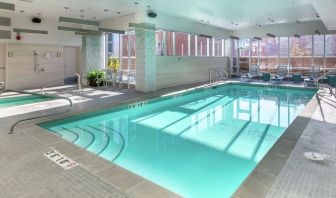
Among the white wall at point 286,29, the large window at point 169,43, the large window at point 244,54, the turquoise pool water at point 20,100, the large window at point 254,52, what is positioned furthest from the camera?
the large window at point 244,54

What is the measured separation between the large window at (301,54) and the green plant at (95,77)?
10205 mm

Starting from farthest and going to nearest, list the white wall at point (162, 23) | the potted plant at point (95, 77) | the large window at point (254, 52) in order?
→ the large window at point (254, 52) < the potted plant at point (95, 77) < the white wall at point (162, 23)

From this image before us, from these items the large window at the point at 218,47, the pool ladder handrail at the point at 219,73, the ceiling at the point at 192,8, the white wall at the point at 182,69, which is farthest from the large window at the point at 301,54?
the white wall at the point at 182,69

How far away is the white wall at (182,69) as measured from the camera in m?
10.1

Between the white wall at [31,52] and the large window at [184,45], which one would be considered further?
the large window at [184,45]

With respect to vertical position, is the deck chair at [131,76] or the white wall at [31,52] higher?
the white wall at [31,52]

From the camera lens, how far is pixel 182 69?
11.4 meters

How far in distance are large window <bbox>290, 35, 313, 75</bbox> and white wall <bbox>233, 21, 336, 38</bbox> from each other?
2.59 ft

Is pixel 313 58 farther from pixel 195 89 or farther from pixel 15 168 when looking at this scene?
pixel 15 168

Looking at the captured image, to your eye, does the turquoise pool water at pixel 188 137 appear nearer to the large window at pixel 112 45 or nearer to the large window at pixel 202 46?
the large window at pixel 112 45

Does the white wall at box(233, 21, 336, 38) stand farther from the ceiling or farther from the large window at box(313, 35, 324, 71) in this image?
the ceiling

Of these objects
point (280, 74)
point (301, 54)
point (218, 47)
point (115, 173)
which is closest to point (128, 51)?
point (218, 47)

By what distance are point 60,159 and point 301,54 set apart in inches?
534

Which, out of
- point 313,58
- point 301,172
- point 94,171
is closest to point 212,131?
point 301,172
